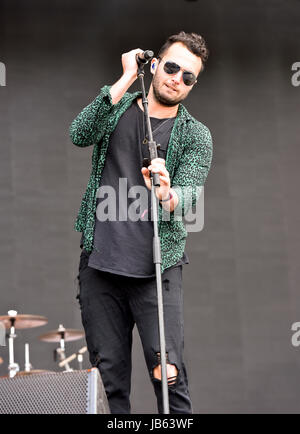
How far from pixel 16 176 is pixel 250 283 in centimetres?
232

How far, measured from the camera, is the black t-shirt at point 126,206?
207 centimetres

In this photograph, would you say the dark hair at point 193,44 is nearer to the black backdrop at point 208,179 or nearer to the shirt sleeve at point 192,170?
the shirt sleeve at point 192,170

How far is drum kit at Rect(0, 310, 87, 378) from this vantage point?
500cm

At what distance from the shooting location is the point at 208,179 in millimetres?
5918

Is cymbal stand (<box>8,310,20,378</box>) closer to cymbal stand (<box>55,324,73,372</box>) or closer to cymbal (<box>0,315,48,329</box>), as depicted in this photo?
cymbal (<box>0,315,48,329</box>)

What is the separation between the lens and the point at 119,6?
19.5 ft

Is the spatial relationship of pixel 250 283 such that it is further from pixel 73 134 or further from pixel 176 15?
pixel 73 134

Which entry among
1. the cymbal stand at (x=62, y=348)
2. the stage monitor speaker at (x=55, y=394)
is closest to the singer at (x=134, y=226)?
the stage monitor speaker at (x=55, y=394)

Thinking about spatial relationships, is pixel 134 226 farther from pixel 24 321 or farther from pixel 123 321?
pixel 24 321

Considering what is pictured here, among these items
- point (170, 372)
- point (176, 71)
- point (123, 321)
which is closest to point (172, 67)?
point (176, 71)

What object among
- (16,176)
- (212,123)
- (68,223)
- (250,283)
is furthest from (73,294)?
(212,123)

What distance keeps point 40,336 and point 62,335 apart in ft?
0.81

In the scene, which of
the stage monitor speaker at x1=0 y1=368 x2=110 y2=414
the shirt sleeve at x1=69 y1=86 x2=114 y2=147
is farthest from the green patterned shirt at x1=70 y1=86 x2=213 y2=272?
the stage monitor speaker at x1=0 y1=368 x2=110 y2=414

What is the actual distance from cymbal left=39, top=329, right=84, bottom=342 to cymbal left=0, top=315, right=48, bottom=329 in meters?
0.12
